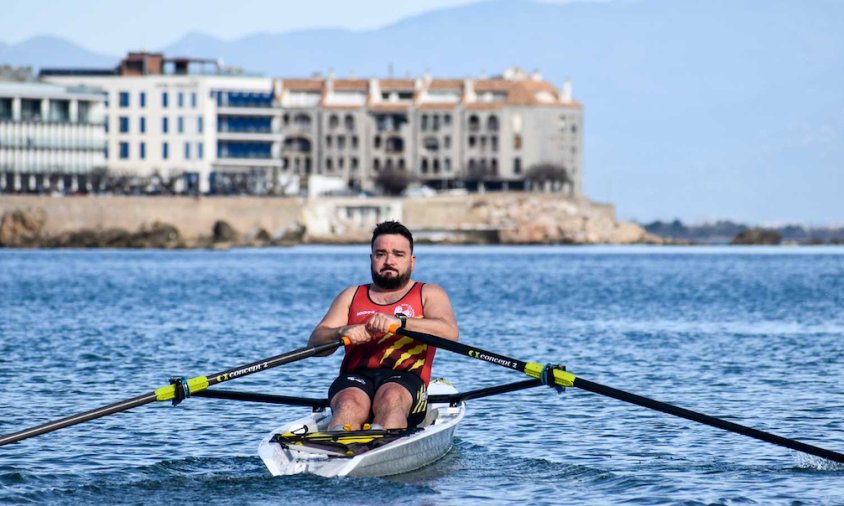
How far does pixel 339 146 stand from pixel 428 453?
15535cm

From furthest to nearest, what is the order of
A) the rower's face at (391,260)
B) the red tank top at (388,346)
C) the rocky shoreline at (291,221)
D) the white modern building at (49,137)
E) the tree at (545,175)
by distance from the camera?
1. the tree at (545,175)
2. the white modern building at (49,137)
3. the rocky shoreline at (291,221)
4. the red tank top at (388,346)
5. the rower's face at (391,260)

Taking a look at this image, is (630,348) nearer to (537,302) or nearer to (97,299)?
(537,302)

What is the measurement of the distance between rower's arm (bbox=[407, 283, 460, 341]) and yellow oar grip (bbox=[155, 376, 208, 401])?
2.51 m

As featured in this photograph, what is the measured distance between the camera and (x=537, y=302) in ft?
201

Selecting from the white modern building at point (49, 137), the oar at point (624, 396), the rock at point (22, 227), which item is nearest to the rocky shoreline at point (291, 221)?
the rock at point (22, 227)

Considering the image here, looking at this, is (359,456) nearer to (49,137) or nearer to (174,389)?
(174,389)

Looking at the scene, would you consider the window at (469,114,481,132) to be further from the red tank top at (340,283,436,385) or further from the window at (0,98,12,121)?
the red tank top at (340,283,436,385)

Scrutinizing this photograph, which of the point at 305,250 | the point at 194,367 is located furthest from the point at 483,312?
the point at 305,250

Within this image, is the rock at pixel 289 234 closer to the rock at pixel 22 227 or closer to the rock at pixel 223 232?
the rock at pixel 223 232

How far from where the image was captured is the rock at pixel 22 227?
397 feet

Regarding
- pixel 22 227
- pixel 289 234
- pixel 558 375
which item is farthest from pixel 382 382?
pixel 289 234

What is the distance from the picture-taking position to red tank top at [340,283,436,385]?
18.1 metres

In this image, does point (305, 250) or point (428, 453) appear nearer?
point (428, 453)

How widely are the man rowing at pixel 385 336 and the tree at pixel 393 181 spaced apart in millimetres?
149441
